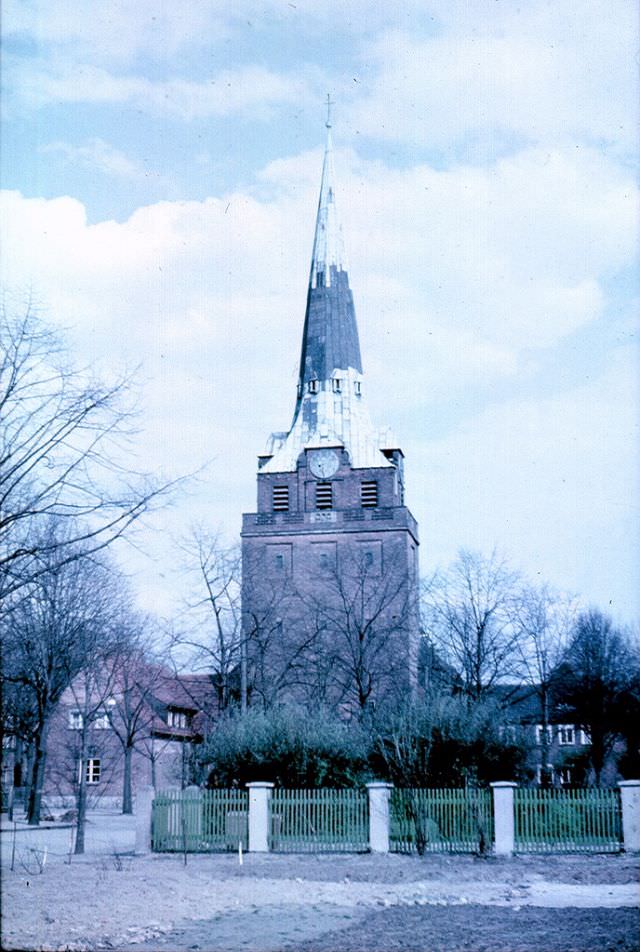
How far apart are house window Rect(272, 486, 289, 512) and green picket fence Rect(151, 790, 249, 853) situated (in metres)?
34.1

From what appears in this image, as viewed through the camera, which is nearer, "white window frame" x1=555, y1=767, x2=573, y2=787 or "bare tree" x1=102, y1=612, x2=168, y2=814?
"bare tree" x1=102, y1=612, x2=168, y2=814

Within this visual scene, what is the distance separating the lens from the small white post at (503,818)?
936 inches

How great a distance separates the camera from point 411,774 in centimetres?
2619

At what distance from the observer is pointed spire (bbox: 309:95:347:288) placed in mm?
62469

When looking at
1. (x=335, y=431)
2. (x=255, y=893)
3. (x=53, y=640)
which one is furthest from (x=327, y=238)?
(x=255, y=893)

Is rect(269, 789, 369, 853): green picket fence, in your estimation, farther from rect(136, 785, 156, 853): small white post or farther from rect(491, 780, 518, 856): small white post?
rect(491, 780, 518, 856): small white post

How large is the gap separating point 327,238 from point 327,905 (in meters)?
51.8

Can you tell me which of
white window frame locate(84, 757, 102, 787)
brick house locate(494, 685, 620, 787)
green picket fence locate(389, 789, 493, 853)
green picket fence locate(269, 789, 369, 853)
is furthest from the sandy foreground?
white window frame locate(84, 757, 102, 787)

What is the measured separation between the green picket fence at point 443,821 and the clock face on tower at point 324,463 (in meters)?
35.4

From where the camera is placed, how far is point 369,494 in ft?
193

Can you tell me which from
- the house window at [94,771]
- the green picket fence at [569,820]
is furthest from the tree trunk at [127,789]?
the green picket fence at [569,820]

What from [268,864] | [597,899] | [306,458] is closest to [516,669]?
[306,458]

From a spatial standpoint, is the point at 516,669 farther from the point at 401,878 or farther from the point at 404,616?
the point at 401,878

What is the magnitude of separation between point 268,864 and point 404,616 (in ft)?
106
